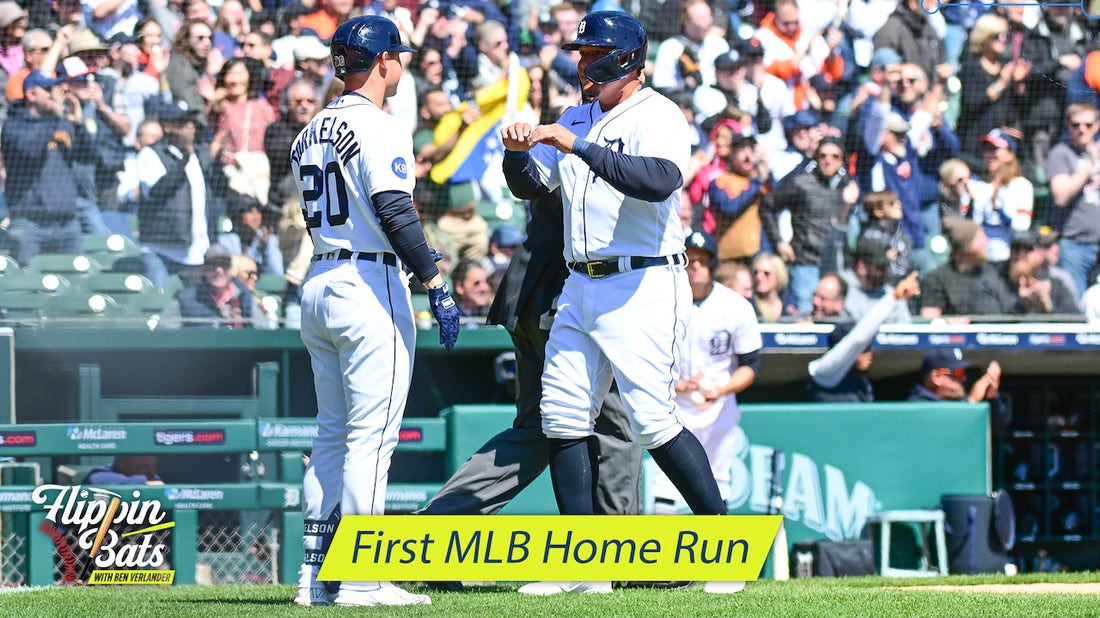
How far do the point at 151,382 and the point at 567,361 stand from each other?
3.14m

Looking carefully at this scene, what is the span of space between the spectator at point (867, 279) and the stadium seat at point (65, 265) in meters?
4.04

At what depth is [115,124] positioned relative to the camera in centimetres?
862

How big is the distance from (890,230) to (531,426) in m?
4.36

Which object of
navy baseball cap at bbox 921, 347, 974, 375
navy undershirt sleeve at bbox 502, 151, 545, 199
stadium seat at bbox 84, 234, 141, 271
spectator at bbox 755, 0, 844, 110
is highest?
spectator at bbox 755, 0, 844, 110

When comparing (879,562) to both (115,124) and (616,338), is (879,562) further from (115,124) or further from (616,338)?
(115,124)

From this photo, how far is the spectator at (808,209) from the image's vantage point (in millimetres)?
8727

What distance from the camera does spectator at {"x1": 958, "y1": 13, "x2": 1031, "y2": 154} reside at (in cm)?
1003

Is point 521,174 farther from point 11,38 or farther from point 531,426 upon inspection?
point 11,38

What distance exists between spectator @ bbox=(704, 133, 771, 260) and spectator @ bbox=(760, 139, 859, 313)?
0.09m

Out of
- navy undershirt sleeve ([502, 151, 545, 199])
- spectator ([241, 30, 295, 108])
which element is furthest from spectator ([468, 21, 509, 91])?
navy undershirt sleeve ([502, 151, 545, 199])

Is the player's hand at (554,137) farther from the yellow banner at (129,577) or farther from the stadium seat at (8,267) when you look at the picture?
the stadium seat at (8,267)

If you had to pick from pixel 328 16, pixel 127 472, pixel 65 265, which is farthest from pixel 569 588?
pixel 328 16

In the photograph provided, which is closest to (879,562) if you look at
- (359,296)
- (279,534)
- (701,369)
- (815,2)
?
(701,369)

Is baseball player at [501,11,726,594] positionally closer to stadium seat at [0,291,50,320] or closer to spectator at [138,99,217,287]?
stadium seat at [0,291,50,320]
